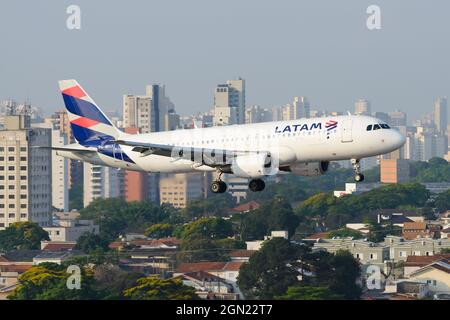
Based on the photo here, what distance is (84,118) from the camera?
381 feet

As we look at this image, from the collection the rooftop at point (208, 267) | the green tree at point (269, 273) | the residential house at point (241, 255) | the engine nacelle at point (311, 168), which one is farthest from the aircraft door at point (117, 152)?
the residential house at point (241, 255)

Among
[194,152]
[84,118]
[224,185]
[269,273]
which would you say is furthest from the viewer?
[269,273]

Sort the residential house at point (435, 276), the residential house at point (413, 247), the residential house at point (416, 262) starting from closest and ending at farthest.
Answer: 1. the residential house at point (435, 276)
2. the residential house at point (416, 262)
3. the residential house at point (413, 247)

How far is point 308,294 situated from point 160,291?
45.4ft

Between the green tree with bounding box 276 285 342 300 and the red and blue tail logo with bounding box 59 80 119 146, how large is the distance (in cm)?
2484

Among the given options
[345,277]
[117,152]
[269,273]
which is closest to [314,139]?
[117,152]

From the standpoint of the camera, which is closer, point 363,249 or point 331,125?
point 331,125

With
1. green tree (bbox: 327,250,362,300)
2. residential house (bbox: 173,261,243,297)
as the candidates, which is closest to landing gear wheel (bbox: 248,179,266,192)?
green tree (bbox: 327,250,362,300)

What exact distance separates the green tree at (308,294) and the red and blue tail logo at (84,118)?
24844 mm

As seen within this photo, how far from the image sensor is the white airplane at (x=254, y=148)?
97.1 m

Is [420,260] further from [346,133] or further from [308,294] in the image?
[346,133]

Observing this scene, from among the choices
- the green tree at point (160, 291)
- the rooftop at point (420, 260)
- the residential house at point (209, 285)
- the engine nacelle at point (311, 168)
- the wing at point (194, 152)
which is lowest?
the residential house at point (209, 285)

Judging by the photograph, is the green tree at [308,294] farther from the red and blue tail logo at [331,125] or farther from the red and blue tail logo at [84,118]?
the red and blue tail logo at [331,125]
